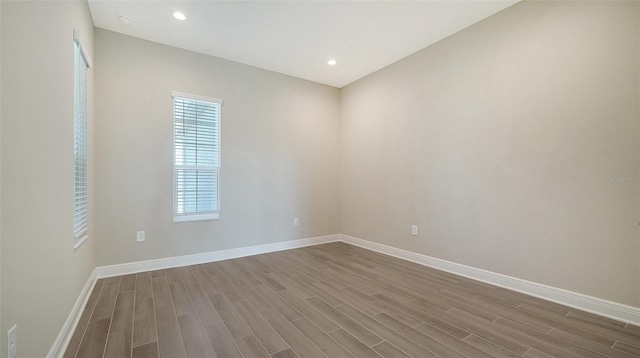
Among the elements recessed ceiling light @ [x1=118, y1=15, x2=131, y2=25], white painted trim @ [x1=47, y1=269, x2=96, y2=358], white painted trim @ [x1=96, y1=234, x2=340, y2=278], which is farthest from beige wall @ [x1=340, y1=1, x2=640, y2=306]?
white painted trim @ [x1=47, y1=269, x2=96, y2=358]

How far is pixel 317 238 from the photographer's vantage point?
15.4 feet

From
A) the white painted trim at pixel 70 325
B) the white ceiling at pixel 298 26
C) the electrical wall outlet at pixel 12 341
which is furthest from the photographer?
the white ceiling at pixel 298 26

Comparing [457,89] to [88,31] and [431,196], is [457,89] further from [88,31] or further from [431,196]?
[88,31]

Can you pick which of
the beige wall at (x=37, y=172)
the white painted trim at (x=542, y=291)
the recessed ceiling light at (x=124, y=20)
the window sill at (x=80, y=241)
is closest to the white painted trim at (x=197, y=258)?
the window sill at (x=80, y=241)

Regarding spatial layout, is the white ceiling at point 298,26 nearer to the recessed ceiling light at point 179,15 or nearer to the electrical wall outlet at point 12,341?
the recessed ceiling light at point 179,15

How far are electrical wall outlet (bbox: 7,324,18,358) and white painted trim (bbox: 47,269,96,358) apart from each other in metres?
0.43

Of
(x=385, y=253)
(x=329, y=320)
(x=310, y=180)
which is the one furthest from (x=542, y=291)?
(x=310, y=180)

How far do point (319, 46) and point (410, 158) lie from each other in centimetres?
191

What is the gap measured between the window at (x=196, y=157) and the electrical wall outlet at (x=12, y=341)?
90.5 inches

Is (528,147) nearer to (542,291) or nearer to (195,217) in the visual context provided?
(542,291)

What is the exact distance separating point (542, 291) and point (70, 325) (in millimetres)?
3853

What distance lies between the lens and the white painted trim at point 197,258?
309cm

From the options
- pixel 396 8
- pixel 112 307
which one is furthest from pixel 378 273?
pixel 396 8

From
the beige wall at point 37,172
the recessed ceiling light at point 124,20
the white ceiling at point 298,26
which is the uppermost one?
the white ceiling at point 298,26
